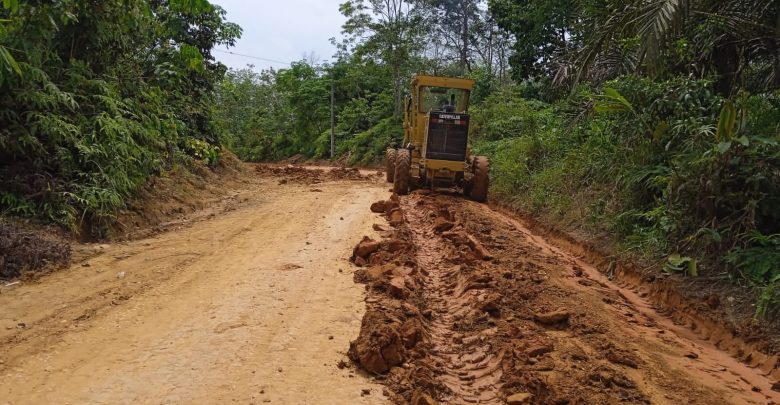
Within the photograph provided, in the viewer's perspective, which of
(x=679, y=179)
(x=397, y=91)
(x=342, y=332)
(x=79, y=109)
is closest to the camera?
(x=342, y=332)

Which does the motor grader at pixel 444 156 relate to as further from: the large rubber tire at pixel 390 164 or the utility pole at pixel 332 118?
the utility pole at pixel 332 118

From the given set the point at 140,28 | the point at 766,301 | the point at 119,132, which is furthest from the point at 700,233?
the point at 140,28

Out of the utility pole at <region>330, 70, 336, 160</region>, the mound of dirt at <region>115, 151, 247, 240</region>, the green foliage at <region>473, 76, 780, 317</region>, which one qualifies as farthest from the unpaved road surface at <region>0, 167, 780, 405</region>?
the utility pole at <region>330, 70, 336, 160</region>

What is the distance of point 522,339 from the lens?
4.65 m

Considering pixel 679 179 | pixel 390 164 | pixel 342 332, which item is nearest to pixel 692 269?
pixel 679 179

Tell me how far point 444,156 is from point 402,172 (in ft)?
3.72

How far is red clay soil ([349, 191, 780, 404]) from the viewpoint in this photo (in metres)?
3.85

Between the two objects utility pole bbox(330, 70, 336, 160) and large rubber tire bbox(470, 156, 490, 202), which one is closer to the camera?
large rubber tire bbox(470, 156, 490, 202)

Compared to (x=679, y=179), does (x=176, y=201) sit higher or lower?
lower

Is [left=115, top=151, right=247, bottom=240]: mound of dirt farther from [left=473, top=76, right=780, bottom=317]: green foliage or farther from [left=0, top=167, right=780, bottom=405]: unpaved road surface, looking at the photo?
[left=473, top=76, right=780, bottom=317]: green foliage

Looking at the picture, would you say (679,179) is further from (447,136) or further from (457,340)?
(447,136)

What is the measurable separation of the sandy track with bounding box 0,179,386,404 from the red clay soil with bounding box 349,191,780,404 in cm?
38

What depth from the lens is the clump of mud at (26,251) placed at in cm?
592

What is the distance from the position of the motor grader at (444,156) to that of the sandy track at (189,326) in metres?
6.14
